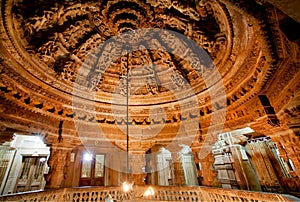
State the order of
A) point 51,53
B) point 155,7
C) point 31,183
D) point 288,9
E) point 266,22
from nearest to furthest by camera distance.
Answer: point 288,9, point 266,22, point 155,7, point 51,53, point 31,183

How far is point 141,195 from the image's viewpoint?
4.89 m

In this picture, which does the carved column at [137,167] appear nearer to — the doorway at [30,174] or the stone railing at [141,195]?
the stone railing at [141,195]

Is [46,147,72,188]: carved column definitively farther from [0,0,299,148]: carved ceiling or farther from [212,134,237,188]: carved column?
[212,134,237,188]: carved column

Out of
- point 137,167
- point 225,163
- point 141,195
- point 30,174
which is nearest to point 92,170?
point 137,167

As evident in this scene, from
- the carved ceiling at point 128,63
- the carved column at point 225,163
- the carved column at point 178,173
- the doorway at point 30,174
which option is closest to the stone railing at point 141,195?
the carved ceiling at point 128,63

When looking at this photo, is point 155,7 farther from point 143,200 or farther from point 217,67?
point 143,200

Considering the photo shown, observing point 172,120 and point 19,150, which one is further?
point 19,150

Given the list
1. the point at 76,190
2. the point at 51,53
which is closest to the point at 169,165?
the point at 76,190

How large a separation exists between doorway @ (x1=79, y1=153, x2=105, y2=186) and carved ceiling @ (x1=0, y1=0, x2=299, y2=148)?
2.13 metres

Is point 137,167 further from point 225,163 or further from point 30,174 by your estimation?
point 30,174

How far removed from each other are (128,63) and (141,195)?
4330mm

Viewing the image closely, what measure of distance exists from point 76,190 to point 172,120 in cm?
387

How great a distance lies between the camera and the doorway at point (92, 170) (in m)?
6.66

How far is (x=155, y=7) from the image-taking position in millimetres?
3531
